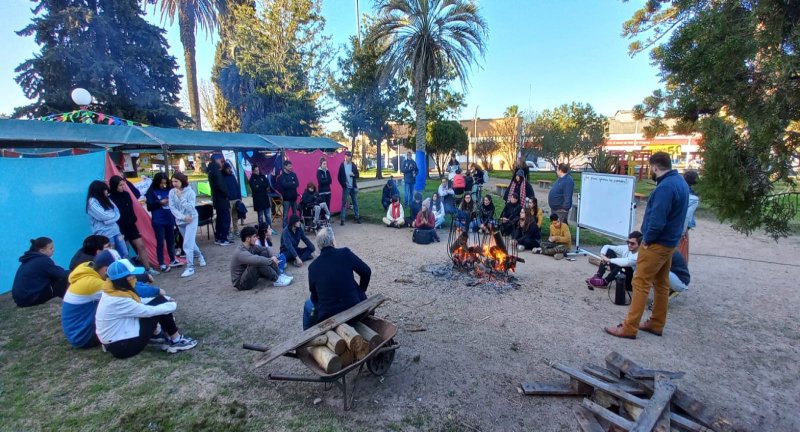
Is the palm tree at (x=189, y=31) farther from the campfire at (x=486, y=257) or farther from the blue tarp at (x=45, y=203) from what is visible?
the campfire at (x=486, y=257)

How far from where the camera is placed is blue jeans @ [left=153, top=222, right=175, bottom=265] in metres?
6.86

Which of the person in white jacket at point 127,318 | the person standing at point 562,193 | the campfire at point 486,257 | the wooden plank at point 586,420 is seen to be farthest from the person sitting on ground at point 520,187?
the person in white jacket at point 127,318

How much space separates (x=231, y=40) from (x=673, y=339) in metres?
26.7

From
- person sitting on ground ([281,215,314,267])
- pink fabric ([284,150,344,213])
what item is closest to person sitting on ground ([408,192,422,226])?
pink fabric ([284,150,344,213])

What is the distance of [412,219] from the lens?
10.7 meters

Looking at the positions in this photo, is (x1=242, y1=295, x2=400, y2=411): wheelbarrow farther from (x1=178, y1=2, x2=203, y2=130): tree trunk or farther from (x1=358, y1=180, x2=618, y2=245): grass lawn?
(x1=178, y1=2, x2=203, y2=130): tree trunk

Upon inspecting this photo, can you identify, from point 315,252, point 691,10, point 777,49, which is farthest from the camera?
point 315,252

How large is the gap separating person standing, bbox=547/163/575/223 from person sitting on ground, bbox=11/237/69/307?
8.37 metres

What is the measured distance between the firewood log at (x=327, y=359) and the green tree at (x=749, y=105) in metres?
3.13

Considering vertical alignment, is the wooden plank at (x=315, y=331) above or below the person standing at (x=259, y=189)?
below

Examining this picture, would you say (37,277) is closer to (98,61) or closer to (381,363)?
(381,363)

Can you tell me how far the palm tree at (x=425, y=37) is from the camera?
13.7 metres

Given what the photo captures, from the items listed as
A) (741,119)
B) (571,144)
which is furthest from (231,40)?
(741,119)

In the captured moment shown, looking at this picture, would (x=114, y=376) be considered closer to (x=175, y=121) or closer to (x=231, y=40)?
(x=175, y=121)
